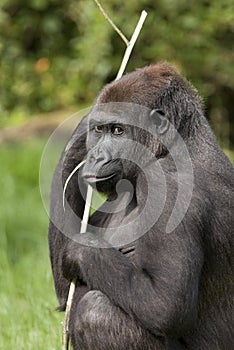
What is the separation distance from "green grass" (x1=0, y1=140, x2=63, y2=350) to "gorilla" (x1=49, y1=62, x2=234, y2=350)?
3.10 ft

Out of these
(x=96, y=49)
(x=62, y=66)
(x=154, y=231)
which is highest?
(x=154, y=231)

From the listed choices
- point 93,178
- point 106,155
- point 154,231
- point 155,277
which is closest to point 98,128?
point 106,155

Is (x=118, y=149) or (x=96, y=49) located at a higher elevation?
(x=118, y=149)

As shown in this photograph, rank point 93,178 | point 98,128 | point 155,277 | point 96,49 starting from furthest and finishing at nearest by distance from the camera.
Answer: point 96,49, point 98,128, point 93,178, point 155,277

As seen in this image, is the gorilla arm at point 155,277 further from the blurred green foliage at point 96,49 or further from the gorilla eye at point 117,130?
the blurred green foliage at point 96,49

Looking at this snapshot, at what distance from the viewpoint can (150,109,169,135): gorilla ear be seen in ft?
14.2

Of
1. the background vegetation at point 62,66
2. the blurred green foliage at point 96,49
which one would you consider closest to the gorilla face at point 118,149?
the background vegetation at point 62,66

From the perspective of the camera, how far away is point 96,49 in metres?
11.3

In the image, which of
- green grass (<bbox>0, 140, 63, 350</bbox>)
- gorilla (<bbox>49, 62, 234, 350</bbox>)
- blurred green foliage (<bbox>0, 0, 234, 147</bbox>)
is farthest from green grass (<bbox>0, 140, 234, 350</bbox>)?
blurred green foliage (<bbox>0, 0, 234, 147</bbox>)

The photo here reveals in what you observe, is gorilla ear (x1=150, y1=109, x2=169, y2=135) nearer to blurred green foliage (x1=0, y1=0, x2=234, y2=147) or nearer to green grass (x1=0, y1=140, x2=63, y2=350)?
green grass (x1=0, y1=140, x2=63, y2=350)

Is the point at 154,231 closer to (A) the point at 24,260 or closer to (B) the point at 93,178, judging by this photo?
(B) the point at 93,178

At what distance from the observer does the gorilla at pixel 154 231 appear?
4098 millimetres

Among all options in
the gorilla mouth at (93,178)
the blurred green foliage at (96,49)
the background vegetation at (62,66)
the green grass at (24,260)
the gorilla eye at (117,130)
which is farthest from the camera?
the blurred green foliage at (96,49)

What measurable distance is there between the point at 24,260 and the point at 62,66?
631 centimetres
